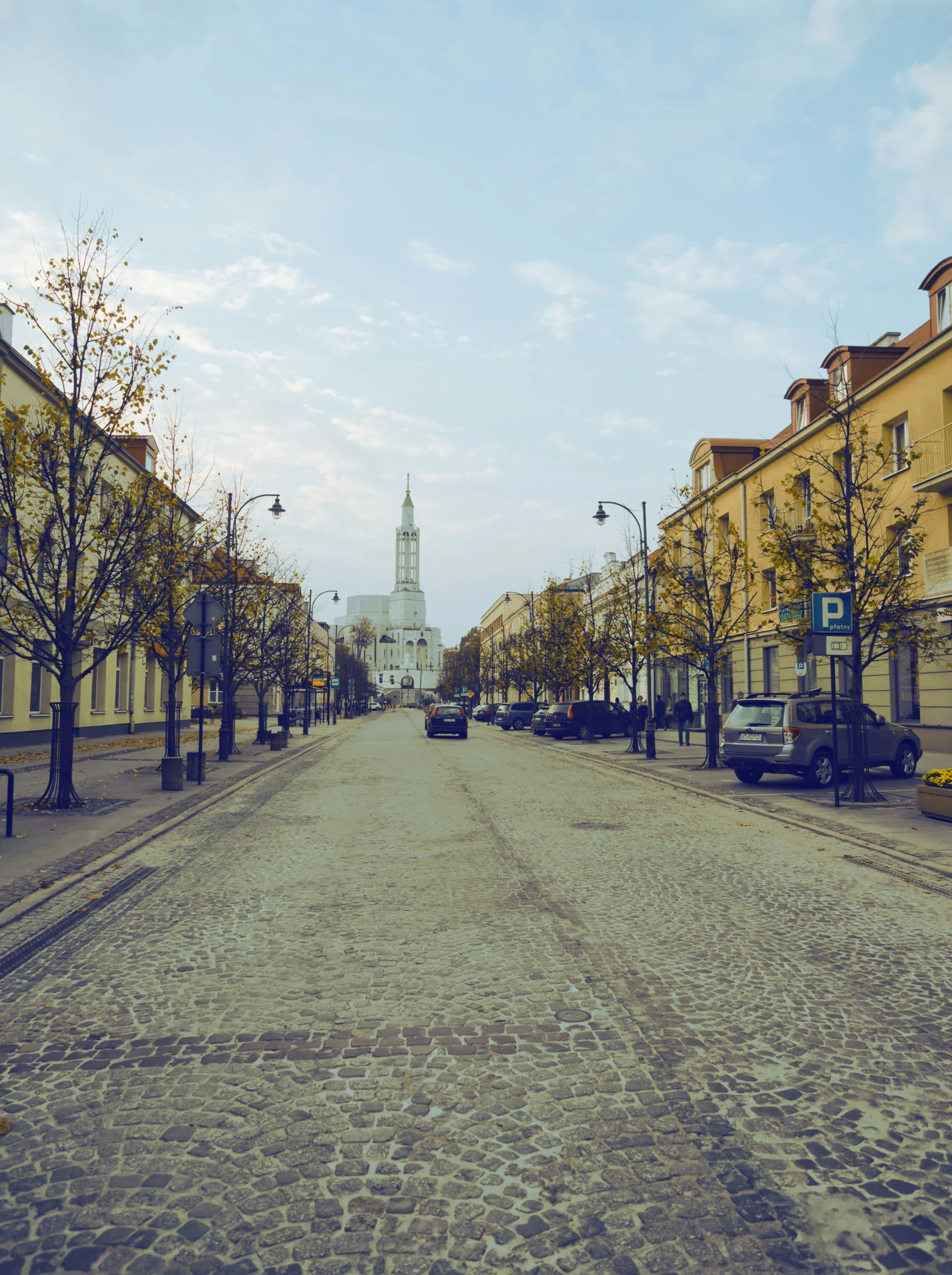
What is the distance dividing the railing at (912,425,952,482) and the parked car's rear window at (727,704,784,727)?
31.7ft

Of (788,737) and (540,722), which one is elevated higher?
(788,737)

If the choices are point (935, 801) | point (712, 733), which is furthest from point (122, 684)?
point (935, 801)

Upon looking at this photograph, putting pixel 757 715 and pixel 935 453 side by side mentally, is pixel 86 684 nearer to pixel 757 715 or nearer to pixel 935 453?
pixel 757 715

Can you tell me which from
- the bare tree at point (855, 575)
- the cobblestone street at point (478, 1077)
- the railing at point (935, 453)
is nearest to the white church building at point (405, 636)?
the railing at point (935, 453)

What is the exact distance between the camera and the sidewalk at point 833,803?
10.8m

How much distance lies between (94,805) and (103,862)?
498cm

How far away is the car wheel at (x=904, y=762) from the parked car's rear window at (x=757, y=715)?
3546 millimetres

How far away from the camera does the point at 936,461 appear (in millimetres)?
23812

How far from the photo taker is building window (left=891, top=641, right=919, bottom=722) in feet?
85.0

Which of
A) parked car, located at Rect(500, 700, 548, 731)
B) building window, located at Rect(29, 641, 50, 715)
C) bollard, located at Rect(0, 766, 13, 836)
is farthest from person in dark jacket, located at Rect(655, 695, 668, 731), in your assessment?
bollard, located at Rect(0, 766, 13, 836)

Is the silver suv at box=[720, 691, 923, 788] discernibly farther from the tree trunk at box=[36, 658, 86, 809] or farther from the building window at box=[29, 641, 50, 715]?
the building window at box=[29, 641, 50, 715]

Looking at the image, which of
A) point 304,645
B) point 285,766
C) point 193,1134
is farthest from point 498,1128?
point 304,645

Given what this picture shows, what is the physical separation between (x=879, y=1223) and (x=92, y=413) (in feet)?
47.9

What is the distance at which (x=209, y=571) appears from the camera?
76.3ft
